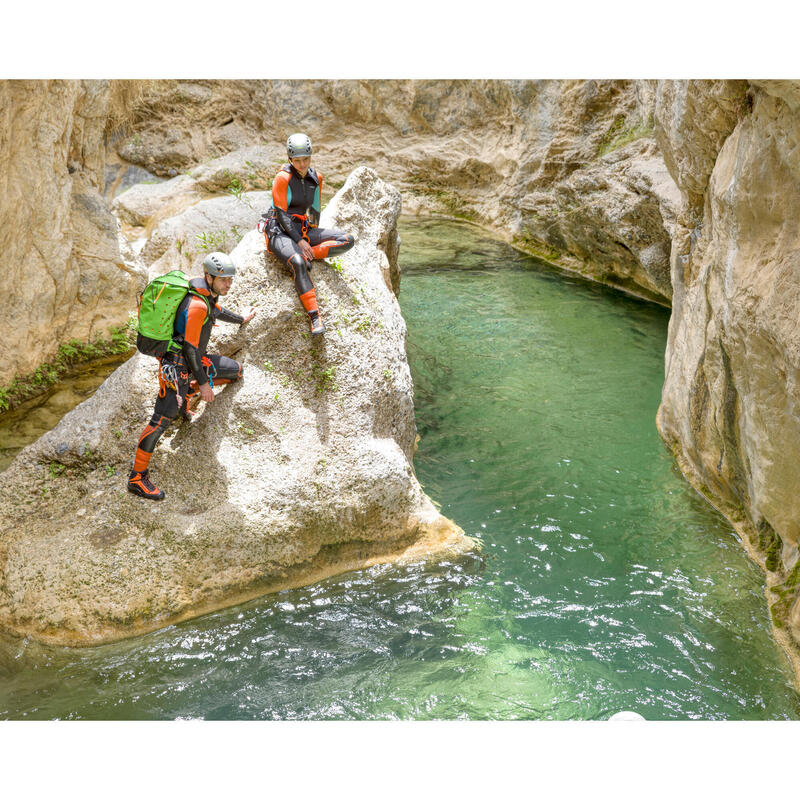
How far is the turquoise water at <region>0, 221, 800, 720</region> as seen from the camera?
17.3 feet

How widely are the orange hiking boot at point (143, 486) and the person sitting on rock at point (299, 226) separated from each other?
1924 millimetres

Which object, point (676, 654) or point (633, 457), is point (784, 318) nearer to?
point (676, 654)

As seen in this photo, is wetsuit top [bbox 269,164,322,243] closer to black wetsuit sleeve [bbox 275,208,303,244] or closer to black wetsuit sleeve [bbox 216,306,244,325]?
black wetsuit sleeve [bbox 275,208,303,244]

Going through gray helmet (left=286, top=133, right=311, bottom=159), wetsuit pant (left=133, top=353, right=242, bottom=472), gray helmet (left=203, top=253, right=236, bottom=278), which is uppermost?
gray helmet (left=286, top=133, right=311, bottom=159)

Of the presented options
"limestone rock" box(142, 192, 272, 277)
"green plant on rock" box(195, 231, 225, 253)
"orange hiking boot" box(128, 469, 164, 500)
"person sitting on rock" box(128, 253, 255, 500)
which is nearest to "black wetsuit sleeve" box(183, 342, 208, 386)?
"person sitting on rock" box(128, 253, 255, 500)

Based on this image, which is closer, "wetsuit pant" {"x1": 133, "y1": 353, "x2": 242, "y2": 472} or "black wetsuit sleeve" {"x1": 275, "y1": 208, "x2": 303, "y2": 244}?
"wetsuit pant" {"x1": 133, "y1": 353, "x2": 242, "y2": 472}


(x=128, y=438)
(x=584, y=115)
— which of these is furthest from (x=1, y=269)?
(x=584, y=115)

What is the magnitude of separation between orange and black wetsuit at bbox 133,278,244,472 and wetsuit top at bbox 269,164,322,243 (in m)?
1.24

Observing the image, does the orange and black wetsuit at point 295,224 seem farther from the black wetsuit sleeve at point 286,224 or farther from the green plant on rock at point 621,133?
the green plant on rock at point 621,133

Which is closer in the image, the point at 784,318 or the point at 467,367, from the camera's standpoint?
the point at 784,318

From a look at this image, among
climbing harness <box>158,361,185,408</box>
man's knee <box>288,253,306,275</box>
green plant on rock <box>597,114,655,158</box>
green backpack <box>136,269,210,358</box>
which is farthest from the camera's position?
green plant on rock <box>597,114,655,158</box>

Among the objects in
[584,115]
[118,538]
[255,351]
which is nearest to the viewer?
[118,538]

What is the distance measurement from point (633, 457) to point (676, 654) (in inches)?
121

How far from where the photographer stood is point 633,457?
852 cm
